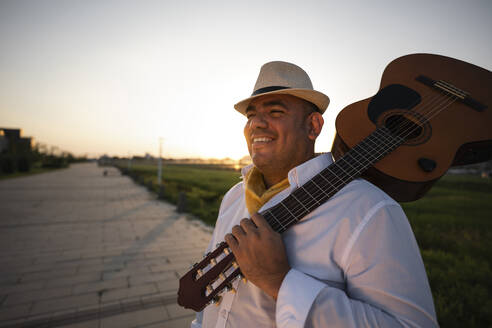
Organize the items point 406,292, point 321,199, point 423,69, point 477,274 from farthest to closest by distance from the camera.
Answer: point 477,274 → point 423,69 → point 321,199 → point 406,292

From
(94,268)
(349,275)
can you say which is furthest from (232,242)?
(94,268)

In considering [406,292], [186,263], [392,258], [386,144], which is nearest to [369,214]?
[392,258]

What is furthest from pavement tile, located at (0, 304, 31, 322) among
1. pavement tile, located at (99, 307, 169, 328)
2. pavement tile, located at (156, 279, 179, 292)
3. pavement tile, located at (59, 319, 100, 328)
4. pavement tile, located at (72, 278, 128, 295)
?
pavement tile, located at (156, 279, 179, 292)

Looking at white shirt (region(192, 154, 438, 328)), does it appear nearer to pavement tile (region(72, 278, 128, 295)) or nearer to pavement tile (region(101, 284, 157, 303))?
pavement tile (region(101, 284, 157, 303))

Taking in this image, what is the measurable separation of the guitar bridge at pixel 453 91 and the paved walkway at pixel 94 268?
144 inches

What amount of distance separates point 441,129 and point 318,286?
3.96 ft

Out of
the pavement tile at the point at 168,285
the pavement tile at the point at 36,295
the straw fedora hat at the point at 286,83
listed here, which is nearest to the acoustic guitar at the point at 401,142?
the straw fedora hat at the point at 286,83

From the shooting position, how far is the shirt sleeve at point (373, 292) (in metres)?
0.94

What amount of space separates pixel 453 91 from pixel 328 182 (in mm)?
1088

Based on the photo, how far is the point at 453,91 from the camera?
1.53 m

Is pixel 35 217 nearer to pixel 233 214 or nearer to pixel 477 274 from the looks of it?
pixel 233 214

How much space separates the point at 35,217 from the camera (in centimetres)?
855

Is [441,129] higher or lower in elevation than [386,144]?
higher

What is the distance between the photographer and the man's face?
156 cm
